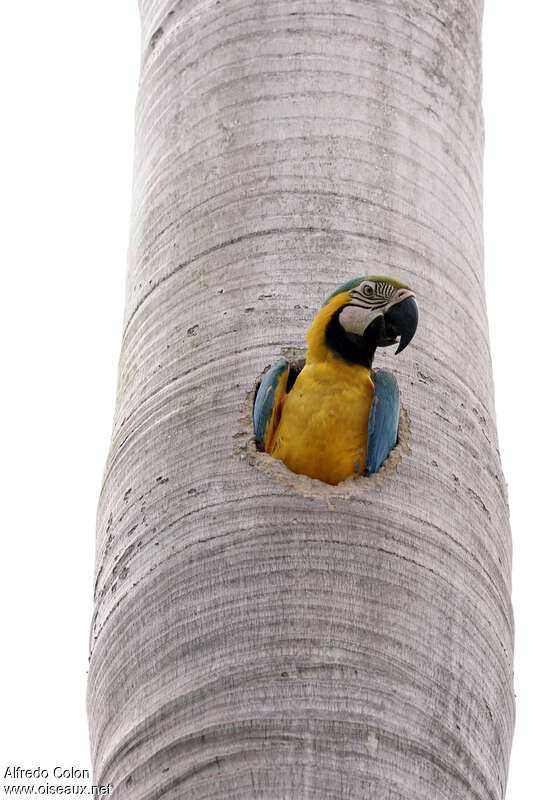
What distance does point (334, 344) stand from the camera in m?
3.23

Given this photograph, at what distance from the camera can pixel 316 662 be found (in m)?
2.53

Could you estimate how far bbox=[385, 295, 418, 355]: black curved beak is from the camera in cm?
303

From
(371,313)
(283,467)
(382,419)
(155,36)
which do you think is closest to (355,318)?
(371,313)

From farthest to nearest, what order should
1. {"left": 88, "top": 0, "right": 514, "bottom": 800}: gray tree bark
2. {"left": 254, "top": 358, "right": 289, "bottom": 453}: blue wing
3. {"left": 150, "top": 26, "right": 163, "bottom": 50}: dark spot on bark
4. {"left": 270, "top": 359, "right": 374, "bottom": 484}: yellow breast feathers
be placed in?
{"left": 150, "top": 26, "right": 163, "bottom": 50}: dark spot on bark
{"left": 270, "top": 359, "right": 374, "bottom": 484}: yellow breast feathers
{"left": 254, "top": 358, "right": 289, "bottom": 453}: blue wing
{"left": 88, "top": 0, "right": 514, "bottom": 800}: gray tree bark

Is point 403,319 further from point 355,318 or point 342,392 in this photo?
point 342,392

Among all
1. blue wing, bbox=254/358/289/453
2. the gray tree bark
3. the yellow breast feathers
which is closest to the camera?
the gray tree bark

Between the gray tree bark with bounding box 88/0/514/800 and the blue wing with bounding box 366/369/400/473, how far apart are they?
0.17 feet

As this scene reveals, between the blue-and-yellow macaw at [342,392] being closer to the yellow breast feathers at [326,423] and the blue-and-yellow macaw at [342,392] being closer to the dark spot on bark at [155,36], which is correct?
the yellow breast feathers at [326,423]

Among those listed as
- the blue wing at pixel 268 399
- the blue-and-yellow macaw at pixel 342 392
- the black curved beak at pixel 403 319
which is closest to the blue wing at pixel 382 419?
the blue-and-yellow macaw at pixel 342 392

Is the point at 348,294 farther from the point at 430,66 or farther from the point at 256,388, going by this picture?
the point at 430,66

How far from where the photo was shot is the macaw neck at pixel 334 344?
3097 millimetres

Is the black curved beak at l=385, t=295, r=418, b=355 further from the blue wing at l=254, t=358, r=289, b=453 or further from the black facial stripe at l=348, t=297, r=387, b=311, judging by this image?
the blue wing at l=254, t=358, r=289, b=453

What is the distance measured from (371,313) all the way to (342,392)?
349 millimetres

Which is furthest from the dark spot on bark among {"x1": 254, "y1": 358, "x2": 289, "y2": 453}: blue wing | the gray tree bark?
{"x1": 254, "y1": 358, "x2": 289, "y2": 453}: blue wing
